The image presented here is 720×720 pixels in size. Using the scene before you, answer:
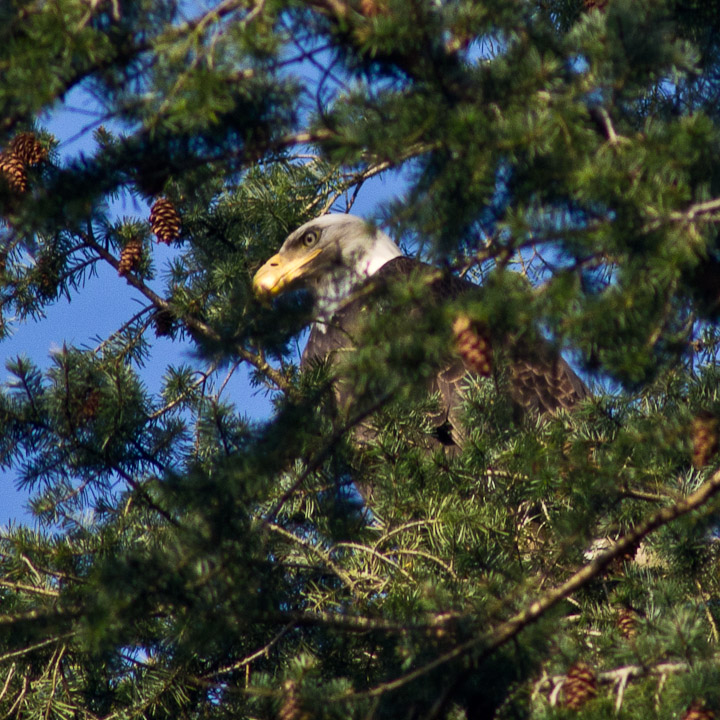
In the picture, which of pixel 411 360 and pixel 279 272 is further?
pixel 279 272

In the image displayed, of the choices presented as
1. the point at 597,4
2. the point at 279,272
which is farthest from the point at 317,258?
the point at 597,4

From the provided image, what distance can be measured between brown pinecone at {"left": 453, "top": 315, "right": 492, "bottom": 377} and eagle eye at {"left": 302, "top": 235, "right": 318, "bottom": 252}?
3323mm

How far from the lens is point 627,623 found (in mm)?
3207

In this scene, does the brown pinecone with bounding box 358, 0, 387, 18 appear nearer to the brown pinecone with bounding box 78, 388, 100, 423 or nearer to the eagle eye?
the brown pinecone with bounding box 78, 388, 100, 423

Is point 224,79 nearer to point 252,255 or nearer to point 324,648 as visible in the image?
point 324,648

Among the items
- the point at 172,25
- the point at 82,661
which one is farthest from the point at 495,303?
the point at 82,661

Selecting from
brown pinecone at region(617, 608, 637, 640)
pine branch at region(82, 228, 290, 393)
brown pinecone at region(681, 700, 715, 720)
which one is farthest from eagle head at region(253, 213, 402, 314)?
brown pinecone at region(681, 700, 715, 720)

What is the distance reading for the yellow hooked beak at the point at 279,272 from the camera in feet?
16.2

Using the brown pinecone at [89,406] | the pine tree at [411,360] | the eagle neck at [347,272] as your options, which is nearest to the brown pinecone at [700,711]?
the pine tree at [411,360]

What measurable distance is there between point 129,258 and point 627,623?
2173mm

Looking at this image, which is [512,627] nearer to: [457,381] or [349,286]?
[457,381]

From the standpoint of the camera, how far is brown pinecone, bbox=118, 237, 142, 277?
4.02 meters

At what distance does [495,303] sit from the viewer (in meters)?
1.99

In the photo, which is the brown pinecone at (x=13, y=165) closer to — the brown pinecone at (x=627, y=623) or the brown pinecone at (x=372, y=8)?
the brown pinecone at (x=372, y=8)
